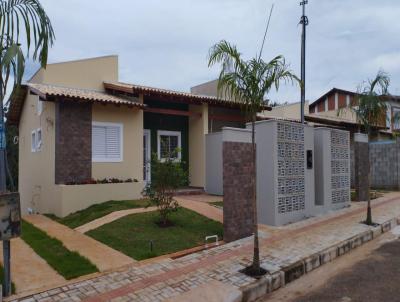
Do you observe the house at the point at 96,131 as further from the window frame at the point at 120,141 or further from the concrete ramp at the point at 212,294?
the concrete ramp at the point at 212,294

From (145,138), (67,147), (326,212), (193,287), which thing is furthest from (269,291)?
(145,138)

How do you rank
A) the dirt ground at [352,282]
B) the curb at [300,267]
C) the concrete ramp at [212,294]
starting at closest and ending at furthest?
the concrete ramp at [212,294] → the dirt ground at [352,282] → the curb at [300,267]

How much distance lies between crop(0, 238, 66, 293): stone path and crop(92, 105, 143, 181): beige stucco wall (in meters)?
5.18

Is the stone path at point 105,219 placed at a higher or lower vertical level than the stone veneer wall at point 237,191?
lower

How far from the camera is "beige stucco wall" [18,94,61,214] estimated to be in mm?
11688

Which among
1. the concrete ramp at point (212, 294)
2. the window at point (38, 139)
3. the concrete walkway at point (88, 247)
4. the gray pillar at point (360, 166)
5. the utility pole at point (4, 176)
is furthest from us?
the gray pillar at point (360, 166)

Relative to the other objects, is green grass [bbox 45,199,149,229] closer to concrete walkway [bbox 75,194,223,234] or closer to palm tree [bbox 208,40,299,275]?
concrete walkway [bbox 75,194,223,234]

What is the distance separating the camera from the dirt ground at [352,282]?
5180mm

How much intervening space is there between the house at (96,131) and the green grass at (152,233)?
174 centimetres

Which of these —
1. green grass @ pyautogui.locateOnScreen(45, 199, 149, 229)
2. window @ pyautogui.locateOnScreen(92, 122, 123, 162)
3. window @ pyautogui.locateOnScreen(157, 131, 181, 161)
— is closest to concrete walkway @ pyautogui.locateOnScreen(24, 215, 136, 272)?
green grass @ pyautogui.locateOnScreen(45, 199, 149, 229)

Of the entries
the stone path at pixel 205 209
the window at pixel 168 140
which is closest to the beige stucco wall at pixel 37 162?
the stone path at pixel 205 209

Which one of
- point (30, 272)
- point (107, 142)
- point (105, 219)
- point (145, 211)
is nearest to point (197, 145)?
point (107, 142)

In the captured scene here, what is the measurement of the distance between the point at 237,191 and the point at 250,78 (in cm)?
281

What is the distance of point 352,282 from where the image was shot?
18.8 feet
